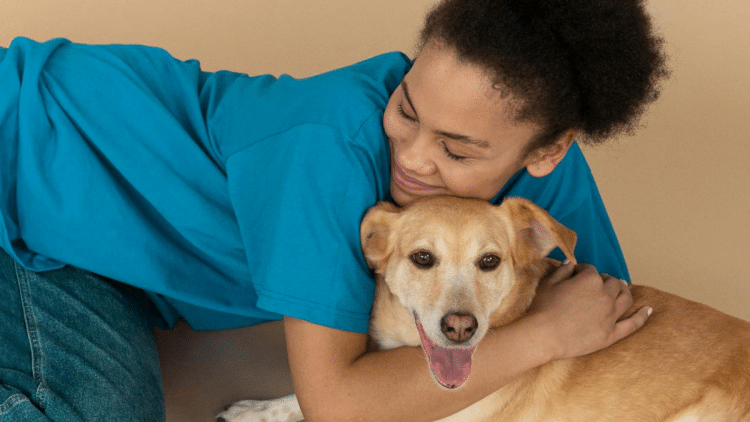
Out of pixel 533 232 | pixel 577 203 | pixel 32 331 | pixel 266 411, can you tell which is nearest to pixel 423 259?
pixel 533 232

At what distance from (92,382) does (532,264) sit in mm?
1135

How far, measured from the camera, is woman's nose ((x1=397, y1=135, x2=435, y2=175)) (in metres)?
1.71

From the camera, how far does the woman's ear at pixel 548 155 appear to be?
5.99 ft

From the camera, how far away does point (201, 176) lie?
194 centimetres

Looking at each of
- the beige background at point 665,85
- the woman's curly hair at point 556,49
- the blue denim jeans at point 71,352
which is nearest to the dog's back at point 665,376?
the woman's curly hair at point 556,49

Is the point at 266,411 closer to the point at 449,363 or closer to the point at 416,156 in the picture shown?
the point at 449,363

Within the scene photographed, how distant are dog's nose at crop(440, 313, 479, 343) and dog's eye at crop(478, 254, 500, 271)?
0.18 metres

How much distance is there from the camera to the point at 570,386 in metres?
1.98

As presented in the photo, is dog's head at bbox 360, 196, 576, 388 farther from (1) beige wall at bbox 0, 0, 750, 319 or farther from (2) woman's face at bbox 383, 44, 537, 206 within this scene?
(1) beige wall at bbox 0, 0, 750, 319

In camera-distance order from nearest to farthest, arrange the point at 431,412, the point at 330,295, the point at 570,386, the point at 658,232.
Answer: the point at 330,295, the point at 431,412, the point at 570,386, the point at 658,232

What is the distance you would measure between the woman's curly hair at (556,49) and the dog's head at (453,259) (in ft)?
0.76

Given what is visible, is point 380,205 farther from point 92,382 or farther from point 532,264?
point 92,382

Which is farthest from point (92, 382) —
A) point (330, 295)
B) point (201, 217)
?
point (330, 295)

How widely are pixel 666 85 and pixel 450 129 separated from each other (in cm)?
222
